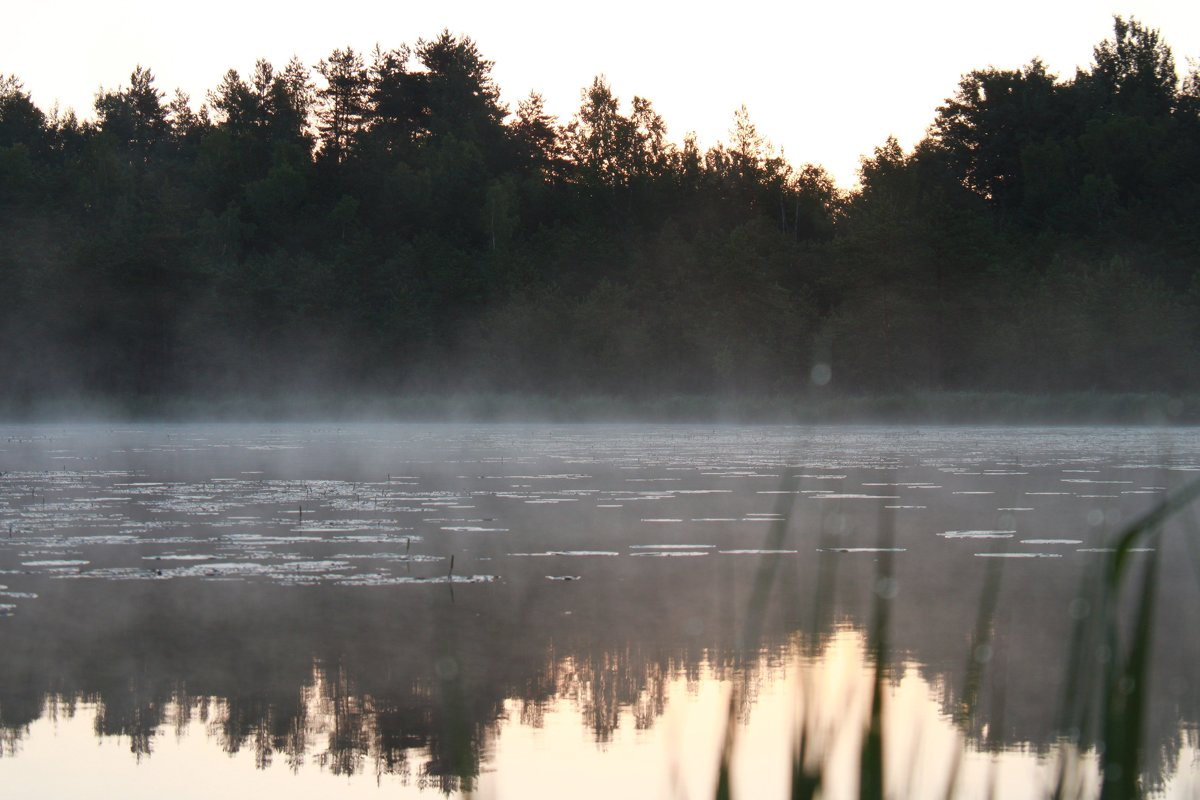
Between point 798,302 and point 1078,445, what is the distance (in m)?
35.1

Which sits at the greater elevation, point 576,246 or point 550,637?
point 576,246

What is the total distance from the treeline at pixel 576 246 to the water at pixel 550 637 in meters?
41.2

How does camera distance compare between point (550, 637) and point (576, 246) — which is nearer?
point (550, 637)

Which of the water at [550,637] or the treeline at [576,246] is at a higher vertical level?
the treeline at [576,246]

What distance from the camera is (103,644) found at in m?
6.48

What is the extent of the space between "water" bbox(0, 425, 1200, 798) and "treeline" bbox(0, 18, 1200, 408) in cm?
4117

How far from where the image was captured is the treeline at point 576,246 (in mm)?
54094

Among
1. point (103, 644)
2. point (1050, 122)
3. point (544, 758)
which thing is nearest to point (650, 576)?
point (103, 644)

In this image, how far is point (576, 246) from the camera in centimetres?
6638

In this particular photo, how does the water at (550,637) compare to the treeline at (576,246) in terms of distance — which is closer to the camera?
the water at (550,637)

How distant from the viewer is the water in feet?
15.3

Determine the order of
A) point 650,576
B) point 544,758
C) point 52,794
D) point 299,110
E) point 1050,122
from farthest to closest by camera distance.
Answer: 1. point 299,110
2. point 1050,122
3. point 650,576
4. point 544,758
5. point 52,794

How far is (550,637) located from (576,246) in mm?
60309

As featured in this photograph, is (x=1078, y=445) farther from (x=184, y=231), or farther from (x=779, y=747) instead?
(x=184, y=231)
